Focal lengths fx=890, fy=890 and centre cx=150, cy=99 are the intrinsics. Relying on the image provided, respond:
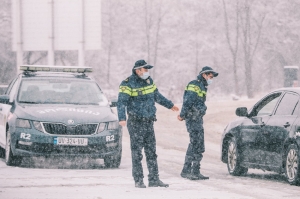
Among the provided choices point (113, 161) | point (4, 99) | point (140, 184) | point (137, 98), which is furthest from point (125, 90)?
point (4, 99)

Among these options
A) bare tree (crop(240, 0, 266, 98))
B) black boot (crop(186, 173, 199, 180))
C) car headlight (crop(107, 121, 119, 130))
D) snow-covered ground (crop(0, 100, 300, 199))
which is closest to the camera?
snow-covered ground (crop(0, 100, 300, 199))

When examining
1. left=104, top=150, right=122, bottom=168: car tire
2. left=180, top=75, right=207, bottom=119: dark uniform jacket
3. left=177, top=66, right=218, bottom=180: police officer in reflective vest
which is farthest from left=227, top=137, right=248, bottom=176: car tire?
left=104, top=150, right=122, bottom=168: car tire

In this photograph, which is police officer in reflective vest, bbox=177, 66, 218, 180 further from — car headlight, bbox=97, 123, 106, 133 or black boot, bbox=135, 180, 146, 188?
car headlight, bbox=97, 123, 106, 133

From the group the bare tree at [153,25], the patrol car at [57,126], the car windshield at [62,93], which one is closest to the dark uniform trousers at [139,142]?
the patrol car at [57,126]

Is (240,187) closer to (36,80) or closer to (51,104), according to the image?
(51,104)

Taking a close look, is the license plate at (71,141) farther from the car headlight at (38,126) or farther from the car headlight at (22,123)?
the car headlight at (22,123)

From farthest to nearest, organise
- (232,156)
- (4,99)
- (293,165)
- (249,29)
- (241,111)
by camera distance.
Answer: (249,29) < (4,99) < (232,156) < (241,111) < (293,165)

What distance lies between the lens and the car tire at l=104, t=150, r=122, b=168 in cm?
1504

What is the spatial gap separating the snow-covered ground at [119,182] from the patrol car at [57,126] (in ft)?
1.02

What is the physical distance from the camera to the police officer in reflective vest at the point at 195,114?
13398 mm

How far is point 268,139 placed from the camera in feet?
43.9

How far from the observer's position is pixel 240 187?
39.5ft

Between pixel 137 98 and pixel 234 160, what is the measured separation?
3.11 meters

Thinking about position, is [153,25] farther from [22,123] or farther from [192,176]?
[192,176]
